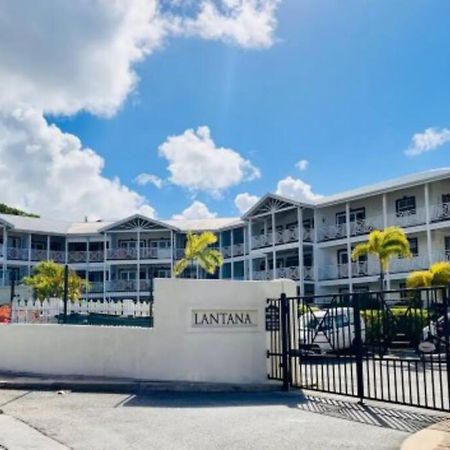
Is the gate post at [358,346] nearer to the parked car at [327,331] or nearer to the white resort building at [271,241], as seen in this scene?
the parked car at [327,331]

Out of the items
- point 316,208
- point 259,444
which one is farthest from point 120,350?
point 316,208

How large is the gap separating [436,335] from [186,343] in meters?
4.87

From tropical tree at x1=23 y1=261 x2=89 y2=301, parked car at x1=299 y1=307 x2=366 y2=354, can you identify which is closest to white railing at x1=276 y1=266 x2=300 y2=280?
tropical tree at x1=23 y1=261 x2=89 y2=301

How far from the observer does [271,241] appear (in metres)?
43.0

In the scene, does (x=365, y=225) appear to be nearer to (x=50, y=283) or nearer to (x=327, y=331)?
(x=50, y=283)

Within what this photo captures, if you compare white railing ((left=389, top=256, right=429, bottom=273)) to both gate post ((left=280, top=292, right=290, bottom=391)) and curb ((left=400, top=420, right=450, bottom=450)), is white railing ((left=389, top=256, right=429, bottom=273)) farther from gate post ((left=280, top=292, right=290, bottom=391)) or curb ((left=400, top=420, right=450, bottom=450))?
curb ((left=400, top=420, right=450, bottom=450))

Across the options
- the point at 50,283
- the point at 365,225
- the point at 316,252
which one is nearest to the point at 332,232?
the point at 316,252

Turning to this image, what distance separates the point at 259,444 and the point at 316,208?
34.5m

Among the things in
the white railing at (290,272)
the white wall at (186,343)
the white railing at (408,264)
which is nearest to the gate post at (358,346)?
the white wall at (186,343)

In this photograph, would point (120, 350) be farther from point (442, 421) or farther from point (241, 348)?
point (442, 421)

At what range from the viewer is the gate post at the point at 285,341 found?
1147cm

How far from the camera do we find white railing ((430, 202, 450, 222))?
33250 millimetres

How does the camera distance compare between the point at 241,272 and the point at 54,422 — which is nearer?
the point at 54,422

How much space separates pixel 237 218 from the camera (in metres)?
51.2
